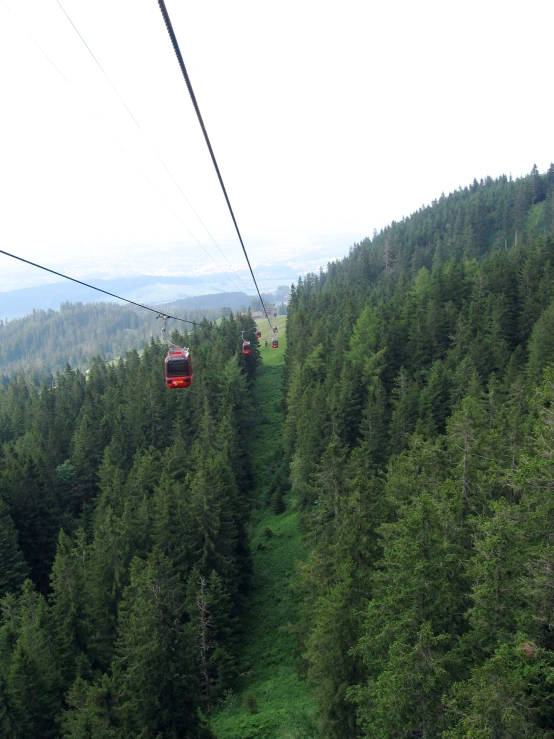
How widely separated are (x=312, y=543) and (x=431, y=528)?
19.5 metres

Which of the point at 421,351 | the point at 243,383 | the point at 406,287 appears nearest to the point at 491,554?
the point at 421,351

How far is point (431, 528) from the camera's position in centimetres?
1767

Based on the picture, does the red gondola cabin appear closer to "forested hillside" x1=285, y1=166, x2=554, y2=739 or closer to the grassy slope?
"forested hillside" x1=285, y1=166, x2=554, y2=739

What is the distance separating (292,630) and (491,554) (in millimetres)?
19105

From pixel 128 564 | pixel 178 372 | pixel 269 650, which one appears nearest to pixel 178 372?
pixel 178 372

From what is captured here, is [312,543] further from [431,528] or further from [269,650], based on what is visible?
[431,528]

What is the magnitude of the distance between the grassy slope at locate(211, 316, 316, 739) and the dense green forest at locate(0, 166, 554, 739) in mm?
205

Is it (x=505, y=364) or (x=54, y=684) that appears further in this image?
(x=505, y=364)

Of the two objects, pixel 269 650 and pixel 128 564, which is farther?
pixel 128 564

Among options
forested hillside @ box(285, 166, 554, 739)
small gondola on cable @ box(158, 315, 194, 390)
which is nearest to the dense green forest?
forested hillside @ box(285, 166, 554, 739)

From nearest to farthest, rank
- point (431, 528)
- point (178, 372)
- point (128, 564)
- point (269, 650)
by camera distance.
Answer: point (431, 528) < point (178, 372) < point (269, 650) < point (128, 564)

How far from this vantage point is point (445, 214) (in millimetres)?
174000

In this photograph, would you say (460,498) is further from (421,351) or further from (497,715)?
(421,351)

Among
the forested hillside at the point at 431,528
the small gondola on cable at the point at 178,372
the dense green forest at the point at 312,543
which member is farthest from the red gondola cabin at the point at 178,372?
the forested hillside at the point at 431,528
